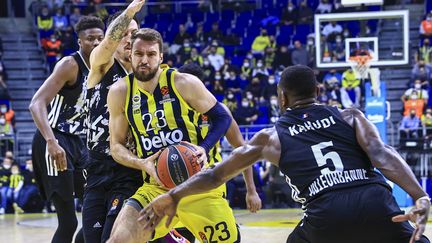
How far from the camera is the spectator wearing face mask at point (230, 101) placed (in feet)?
61.9

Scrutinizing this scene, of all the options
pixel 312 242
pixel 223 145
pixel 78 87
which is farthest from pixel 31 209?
pixel 312 242

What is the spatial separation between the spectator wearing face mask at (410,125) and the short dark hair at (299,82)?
12653 mm

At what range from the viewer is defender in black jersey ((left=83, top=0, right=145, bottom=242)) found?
210 inches

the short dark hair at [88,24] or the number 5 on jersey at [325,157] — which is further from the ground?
the short dark hair at [88,24]

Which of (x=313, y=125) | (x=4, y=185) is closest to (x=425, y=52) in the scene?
(x=4, y=185)

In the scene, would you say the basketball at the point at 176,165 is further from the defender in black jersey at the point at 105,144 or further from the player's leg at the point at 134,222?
the defender in black jersey at the point at 105,144

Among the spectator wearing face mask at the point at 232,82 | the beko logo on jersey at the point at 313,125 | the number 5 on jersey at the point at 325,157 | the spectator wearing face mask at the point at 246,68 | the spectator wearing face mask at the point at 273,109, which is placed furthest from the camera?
the spectator wearing face mask at the point at 246,68

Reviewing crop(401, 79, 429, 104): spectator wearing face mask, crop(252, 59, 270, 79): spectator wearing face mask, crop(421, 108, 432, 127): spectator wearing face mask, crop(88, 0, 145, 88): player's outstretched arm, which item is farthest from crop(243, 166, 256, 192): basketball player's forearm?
crop(252, 59, 270, 79): spectator wearing face mask

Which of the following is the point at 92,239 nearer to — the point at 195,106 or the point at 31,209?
the point at 195,106

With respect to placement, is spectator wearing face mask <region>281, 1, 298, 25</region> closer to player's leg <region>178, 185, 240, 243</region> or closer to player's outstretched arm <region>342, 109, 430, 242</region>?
player's leg <region>178, 185, 240, 243</region>

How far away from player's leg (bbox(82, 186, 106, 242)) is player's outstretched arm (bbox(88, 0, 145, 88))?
0.93 metres

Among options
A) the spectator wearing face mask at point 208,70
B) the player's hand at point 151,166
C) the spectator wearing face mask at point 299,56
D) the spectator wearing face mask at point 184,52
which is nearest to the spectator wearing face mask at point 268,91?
the spectator wearing face mask at point 299,56

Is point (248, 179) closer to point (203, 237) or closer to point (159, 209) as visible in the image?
point (203, 237)

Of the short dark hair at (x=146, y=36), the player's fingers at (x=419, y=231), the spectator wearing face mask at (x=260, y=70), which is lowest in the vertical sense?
the spectator wearing face mask at (x=260, y=70)
